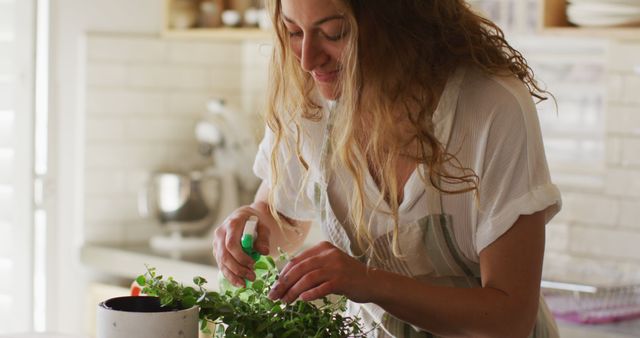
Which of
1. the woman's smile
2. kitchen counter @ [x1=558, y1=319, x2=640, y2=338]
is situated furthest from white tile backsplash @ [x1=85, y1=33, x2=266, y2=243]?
the woman's smile

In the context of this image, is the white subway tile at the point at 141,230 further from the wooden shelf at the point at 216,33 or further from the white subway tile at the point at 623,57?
the white subway tile at the point at 623,57

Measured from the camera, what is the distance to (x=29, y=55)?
11.6 ft

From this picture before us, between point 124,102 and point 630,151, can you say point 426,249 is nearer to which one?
point 630,151

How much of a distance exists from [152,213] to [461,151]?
227 centimetres

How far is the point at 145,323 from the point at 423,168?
0.50 m

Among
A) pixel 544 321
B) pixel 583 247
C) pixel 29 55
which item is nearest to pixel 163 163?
A: pixel 29 55

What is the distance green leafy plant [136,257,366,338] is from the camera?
4.35 feet

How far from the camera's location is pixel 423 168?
1.57 m

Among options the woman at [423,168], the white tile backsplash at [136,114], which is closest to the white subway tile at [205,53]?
the white tile backsplash at [136,114]

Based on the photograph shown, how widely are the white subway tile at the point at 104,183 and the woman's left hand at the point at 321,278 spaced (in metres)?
2.42

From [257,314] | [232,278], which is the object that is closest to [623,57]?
[232,278]

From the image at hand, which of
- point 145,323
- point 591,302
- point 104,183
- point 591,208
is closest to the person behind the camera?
point 145,323

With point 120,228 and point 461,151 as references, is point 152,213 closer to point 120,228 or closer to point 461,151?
point 120,228

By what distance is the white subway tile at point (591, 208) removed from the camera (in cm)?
312
